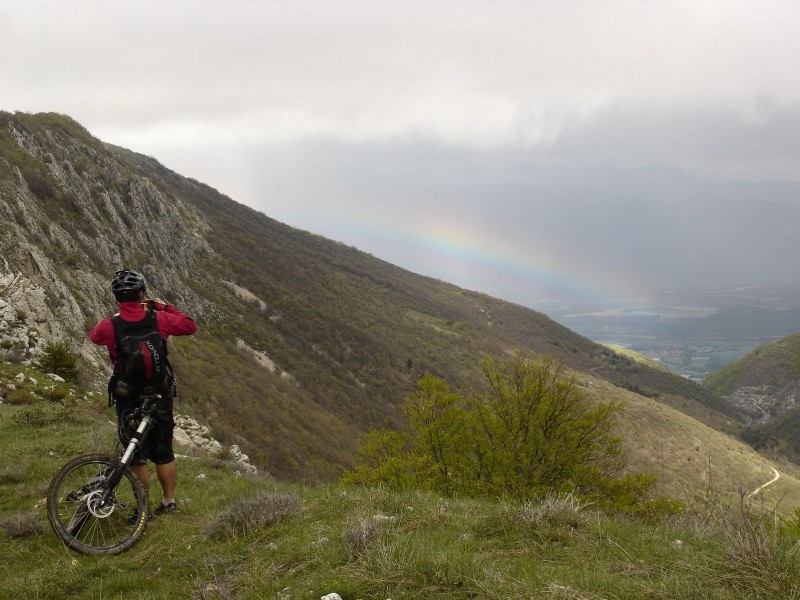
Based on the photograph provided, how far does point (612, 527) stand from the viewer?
16.3ft

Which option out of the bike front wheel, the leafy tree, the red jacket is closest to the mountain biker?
the red jacket

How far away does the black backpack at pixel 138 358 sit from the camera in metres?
4.99

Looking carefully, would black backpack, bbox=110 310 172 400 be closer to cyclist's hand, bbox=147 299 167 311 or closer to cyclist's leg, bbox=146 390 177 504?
cyclist's hand, bbox=147 299 167 311

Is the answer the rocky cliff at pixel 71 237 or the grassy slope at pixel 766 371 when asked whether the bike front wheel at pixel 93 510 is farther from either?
the grassy slope at pixel 766 371

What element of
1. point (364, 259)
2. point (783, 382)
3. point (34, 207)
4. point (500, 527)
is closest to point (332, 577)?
point (500, 527)

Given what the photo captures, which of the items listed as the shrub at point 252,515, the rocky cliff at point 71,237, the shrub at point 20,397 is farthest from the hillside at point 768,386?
the shrub at point 20,397

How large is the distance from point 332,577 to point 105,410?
37.9 feet

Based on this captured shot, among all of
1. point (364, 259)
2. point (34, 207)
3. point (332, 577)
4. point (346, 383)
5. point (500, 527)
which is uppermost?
point (364, 259)

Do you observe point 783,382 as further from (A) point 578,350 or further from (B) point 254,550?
(B) point 254,550

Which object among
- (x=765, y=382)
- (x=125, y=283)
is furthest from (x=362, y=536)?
(x=765, y=382)

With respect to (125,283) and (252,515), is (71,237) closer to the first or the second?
(125,283)

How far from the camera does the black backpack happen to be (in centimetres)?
499

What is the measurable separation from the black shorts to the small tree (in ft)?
37.0

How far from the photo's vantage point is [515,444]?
16859 mm
